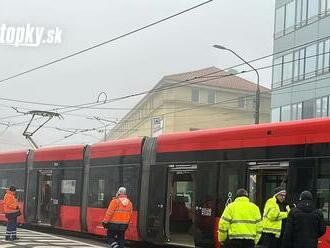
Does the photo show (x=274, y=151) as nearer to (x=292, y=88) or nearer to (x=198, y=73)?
(x=292, y=88)

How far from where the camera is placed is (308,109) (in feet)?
120

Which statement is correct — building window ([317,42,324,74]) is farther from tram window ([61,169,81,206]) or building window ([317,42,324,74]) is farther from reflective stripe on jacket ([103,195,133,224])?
reflective stripe on jacket ([103,195,133,224])

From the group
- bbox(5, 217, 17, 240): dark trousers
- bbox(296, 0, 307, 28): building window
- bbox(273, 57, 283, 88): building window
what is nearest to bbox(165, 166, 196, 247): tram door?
bbox(5, 217, 17, 240): dark trousers

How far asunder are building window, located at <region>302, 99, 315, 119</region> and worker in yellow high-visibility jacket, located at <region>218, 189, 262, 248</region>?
27256mm

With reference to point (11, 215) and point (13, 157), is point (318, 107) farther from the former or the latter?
point (11, 215)

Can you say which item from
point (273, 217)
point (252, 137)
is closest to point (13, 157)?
point (252, 137)

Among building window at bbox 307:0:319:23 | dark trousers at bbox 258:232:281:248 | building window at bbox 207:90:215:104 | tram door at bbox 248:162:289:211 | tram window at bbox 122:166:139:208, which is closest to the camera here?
dark trousers at bbox 258:232:281:248

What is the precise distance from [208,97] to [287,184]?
56.2 m

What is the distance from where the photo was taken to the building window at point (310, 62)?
1427 inches

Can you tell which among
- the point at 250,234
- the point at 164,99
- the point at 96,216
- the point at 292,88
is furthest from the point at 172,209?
the point at 164,99

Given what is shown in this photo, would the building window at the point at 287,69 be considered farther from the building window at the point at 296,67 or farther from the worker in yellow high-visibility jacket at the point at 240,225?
the worker in yellow high-visibility jacket at the point at 240,225

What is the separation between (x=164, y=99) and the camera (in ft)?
211

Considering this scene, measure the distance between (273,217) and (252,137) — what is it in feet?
8.39

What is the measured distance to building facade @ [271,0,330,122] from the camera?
35.3m
